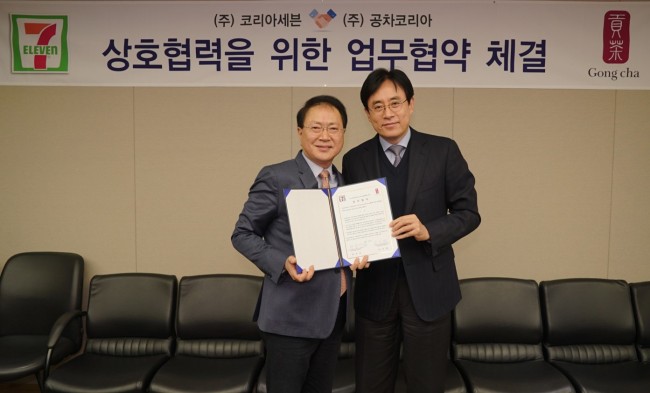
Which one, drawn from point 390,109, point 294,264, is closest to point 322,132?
point 390,109

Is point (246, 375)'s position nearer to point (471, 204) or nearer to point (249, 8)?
point (471, 204)

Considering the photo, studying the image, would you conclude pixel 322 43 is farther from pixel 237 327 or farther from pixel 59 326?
pixel 59 326

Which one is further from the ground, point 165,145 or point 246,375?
point 165,145

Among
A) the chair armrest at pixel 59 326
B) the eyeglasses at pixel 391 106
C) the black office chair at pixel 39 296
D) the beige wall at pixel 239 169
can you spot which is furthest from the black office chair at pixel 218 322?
the eyeglasses at pixel 391 106

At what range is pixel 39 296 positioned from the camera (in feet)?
10.6

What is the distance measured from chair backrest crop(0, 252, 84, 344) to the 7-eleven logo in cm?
134

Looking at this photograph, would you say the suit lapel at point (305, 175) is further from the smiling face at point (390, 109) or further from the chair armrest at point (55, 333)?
the chair armrest at point (55, 333)

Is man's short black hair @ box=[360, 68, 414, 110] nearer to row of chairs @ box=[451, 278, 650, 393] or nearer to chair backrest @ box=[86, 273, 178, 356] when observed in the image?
row of chairs @ box=[451, 278, 650, 393]

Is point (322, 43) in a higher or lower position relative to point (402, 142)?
higher

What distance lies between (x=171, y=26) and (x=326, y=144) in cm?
207

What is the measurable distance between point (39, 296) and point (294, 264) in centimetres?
239

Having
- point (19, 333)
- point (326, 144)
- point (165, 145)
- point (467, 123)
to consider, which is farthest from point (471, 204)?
point (19, 333)

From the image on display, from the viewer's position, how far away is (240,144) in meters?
3.38

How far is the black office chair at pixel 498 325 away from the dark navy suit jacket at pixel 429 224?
1144 mm
